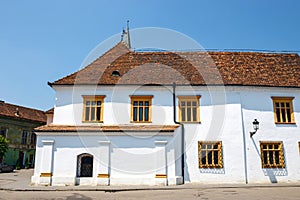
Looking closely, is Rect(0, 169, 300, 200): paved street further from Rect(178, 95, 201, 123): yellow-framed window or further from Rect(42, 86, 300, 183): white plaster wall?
Rect(178, 95, 201, 123): yellow-framed window

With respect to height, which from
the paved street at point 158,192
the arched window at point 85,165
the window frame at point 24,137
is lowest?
the paved street at point 158,192

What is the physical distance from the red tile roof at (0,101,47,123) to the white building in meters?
21.1

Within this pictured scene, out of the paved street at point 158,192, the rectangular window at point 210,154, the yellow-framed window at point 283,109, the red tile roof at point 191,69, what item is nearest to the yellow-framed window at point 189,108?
the red tile roof at point 191,69

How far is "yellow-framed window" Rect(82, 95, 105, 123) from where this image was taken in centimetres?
1823

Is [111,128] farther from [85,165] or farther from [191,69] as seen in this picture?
[191,69]

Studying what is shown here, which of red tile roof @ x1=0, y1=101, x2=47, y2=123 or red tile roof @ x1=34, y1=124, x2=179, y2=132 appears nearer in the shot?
red tile roof @ x1=34, y1=124, x2=179, y2=132

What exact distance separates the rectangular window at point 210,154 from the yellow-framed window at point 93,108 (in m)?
6.79

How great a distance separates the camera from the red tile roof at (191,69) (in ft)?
61.1

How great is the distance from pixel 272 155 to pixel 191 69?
7801 millimetres

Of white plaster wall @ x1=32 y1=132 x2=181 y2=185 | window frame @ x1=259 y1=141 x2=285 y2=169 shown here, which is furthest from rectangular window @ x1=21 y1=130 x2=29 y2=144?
window frame @ x1=259 y1=141 x2=285 y2=169

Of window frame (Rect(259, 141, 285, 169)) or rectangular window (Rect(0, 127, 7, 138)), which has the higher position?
rectangular window (Rect(0, 127, 7, 138))

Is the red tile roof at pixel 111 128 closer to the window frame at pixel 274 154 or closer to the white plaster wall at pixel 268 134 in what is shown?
the white plaster wall at pixel 268 134

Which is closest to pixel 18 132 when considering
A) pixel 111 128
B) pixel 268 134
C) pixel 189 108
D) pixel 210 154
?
pixel 111 128

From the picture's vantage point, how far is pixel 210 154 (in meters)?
17.6
